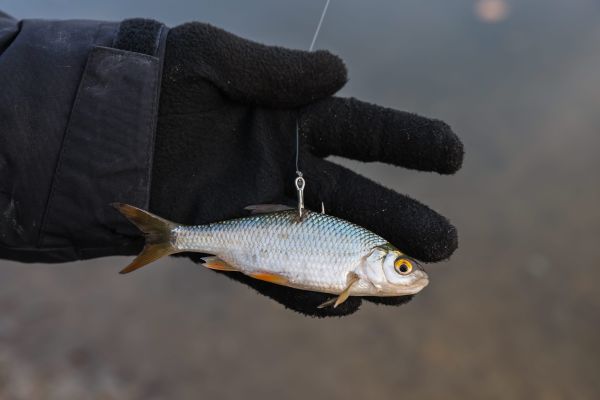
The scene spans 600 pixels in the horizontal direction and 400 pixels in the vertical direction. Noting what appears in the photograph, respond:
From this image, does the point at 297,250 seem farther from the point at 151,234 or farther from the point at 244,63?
the point at 244,63

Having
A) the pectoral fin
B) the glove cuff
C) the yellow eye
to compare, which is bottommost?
the pectoral fin

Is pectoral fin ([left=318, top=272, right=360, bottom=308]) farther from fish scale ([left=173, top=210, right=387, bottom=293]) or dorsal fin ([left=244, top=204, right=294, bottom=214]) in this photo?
dorsal fin ([left=244, top=204, right=294, bottom=214])

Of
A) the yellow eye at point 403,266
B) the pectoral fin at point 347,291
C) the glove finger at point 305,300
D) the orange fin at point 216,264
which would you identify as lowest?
the glove finger at point 305,300

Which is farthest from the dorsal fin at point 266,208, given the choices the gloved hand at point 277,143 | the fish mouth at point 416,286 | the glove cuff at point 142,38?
the glove cuff at point 142,38

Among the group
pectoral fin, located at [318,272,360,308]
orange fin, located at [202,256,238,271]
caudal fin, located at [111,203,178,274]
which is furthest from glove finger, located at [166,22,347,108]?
pectoral fin, located at [318,272,360,308]

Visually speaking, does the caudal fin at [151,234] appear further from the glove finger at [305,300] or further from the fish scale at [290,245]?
the glove finger at [305,300]

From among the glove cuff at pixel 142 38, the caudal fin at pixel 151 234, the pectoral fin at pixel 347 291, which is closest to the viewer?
the pectoral fin at pixel 347 291

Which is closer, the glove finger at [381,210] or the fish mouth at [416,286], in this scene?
the fish mouth at [416,286]

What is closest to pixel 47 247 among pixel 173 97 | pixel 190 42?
pixel 173 97
